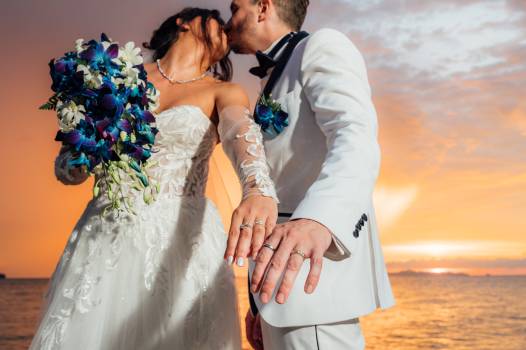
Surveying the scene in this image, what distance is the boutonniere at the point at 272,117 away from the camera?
6.70 ft

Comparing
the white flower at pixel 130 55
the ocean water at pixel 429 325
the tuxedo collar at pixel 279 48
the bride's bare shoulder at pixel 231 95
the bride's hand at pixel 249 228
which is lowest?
the ocean water at pixel 429 325

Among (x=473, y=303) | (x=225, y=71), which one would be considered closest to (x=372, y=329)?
(x=473, y=303)

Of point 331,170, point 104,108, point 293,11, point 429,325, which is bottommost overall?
point 429,325

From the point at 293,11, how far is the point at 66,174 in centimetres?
113

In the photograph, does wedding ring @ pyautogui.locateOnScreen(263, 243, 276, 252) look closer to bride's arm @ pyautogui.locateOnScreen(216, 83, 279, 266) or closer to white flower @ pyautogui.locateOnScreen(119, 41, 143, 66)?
bride's arm @ pyautogui.locateOnScreen(216, 83, 279, 266)

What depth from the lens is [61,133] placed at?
2182 mm

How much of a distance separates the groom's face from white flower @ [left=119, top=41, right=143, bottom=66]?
0.44m

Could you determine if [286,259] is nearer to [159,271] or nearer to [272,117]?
[272,117]

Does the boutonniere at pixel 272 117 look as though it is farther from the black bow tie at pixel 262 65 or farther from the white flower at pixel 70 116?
the white flower at pixel 70 116

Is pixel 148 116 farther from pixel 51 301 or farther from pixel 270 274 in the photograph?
pixel 270 274

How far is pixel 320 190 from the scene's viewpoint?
153 cm

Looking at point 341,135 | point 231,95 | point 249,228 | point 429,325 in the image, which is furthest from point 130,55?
point 429,325

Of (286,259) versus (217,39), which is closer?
(286,259)

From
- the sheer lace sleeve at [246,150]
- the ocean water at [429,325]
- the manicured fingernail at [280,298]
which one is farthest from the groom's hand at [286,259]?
the ocean water at [429,325]
